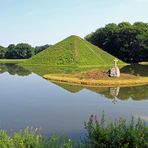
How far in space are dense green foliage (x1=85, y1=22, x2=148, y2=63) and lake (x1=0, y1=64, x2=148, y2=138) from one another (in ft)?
258

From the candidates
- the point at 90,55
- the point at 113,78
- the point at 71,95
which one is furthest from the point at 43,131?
the point at 90,55

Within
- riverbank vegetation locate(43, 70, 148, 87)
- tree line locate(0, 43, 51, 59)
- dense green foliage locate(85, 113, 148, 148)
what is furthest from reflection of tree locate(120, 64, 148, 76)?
tree line locate(0, 43, 51, 59)

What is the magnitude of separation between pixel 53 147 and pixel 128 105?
19.5 m

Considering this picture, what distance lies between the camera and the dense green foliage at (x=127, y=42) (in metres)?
116

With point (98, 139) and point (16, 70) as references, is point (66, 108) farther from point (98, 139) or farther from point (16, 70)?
point (16, 70)

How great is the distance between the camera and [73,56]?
320 ft

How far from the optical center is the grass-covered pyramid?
95688 millimetres

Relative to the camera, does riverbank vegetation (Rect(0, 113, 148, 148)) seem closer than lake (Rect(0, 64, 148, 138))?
Yes

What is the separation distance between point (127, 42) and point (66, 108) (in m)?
96.7

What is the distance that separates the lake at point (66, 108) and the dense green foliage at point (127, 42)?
258ft

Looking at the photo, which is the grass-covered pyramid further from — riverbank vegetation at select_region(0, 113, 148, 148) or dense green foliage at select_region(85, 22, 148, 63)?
riverbank vegetation at select_region(0, 113, 148, 148)

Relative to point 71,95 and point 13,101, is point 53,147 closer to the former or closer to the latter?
point 13,101

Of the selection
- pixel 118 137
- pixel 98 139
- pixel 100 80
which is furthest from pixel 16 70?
pixel 118 137

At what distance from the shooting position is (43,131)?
18234mm
